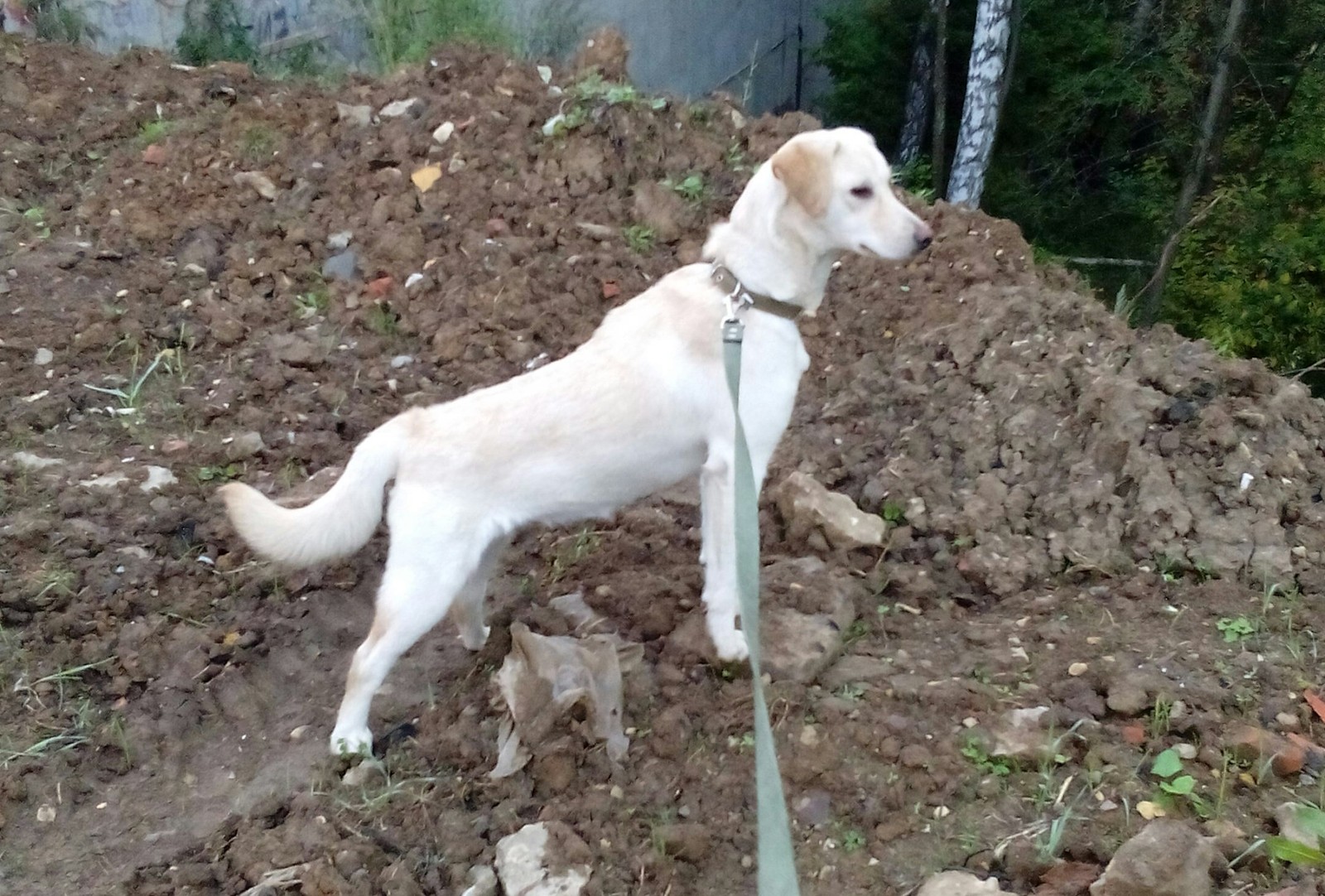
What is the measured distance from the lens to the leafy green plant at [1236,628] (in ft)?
8.89

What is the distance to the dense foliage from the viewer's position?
9.32m

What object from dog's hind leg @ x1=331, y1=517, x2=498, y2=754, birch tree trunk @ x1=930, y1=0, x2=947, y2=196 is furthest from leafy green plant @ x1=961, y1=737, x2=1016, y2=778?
birch tree trunk @ x1=930, y1=0, x2=947, y2=196

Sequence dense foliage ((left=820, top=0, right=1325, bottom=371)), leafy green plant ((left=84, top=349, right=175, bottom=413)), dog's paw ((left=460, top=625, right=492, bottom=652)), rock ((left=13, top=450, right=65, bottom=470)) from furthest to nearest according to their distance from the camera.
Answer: dense foliage ((left=820, top=0, right=1325, bottom=371)) < leafy green plant ((left=84, top=349, right=175, bottom=413)) < rock ((left=13, top=450, right=65, bottom=470)) < dog's paw ((left=460, top=625, right=492, bottom=652))

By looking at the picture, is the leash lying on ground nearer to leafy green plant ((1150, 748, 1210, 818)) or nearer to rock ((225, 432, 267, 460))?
leafy green plant ((1150, 748, 1210, 818))

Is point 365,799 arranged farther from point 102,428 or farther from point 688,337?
point 102,428

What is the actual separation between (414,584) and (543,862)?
0.75m

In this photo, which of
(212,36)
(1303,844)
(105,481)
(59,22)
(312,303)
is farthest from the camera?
(212,36)

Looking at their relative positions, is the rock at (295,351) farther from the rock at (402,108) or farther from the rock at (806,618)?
the rock at (806,618)

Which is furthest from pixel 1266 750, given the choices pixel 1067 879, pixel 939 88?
pixel 939 88

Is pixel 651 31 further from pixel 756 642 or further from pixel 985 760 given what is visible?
pixel 756 642

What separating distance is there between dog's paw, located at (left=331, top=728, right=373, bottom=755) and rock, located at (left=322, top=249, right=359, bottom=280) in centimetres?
290

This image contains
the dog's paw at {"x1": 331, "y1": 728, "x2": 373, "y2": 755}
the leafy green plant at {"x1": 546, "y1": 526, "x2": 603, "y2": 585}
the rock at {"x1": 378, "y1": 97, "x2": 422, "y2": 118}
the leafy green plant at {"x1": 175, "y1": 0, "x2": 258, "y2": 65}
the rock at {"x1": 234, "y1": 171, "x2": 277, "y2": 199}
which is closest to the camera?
the dog's paw at {"x1": 331, "y1": 728, "x2": 373, "y2": 755}

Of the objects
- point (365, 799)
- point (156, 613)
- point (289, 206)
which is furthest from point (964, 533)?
point (289, 206)

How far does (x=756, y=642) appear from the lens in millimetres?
1883
